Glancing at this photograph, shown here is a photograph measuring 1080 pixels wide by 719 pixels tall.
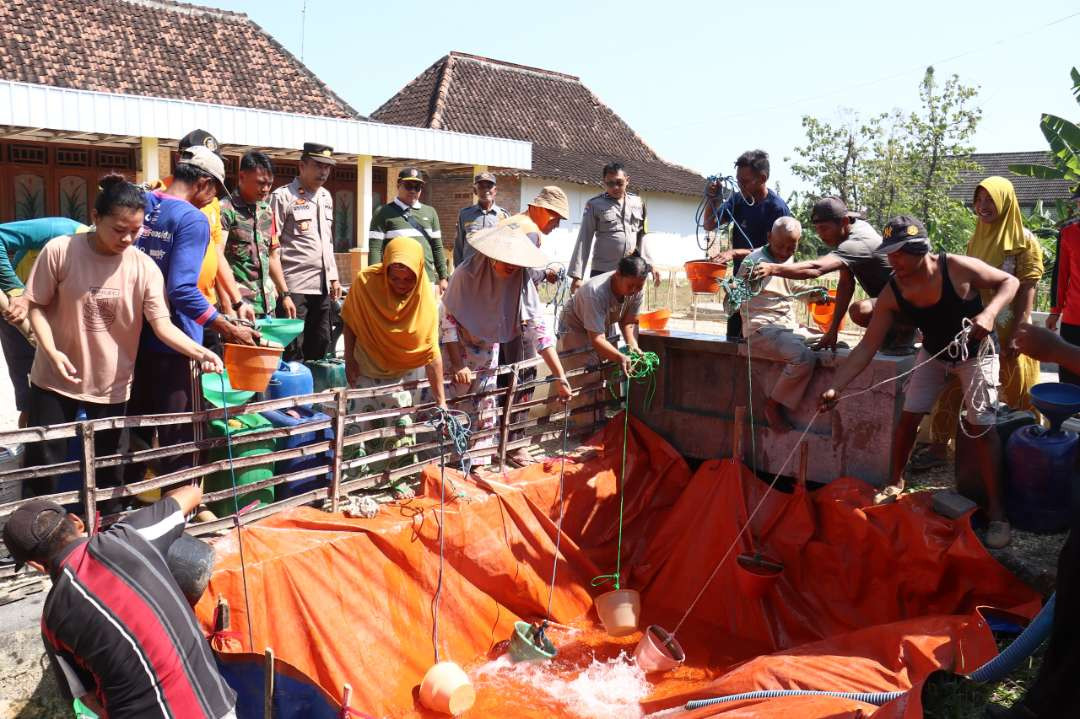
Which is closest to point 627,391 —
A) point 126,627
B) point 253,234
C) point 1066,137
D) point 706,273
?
point 706,273

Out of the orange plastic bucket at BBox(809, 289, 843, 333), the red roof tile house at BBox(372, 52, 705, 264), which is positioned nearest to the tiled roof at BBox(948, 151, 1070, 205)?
the red roof tile house at BBox(372, 52, 705, 264)

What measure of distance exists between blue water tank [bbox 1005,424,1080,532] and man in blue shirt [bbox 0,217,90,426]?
221 inches

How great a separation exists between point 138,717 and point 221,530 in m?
1.71

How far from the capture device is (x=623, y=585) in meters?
6.30

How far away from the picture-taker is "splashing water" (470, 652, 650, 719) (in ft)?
16.1

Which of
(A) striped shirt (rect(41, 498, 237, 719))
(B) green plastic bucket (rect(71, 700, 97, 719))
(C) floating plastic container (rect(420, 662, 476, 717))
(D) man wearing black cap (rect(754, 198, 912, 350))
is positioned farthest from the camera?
(D) man wearing black cap (rect(754, 198, 912, 350))

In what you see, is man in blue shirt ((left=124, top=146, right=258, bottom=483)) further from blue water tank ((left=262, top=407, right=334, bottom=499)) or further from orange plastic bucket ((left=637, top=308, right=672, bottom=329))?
orange plastic bucket ((left=637, top=308, right=672, bottom=329))

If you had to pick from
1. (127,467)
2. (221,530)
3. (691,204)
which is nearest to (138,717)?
(221,530)

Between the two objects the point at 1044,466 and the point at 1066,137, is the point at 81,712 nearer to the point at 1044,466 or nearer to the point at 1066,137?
the point at 1044,466

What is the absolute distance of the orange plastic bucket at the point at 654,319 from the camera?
6.93m

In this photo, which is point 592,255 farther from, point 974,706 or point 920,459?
point 974,706

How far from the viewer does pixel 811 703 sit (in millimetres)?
3748

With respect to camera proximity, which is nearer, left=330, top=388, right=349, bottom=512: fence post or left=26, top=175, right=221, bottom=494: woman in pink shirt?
left=26, top=175, right=221, bottom=494: woman in pink shirt

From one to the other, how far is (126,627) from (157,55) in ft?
53.6
